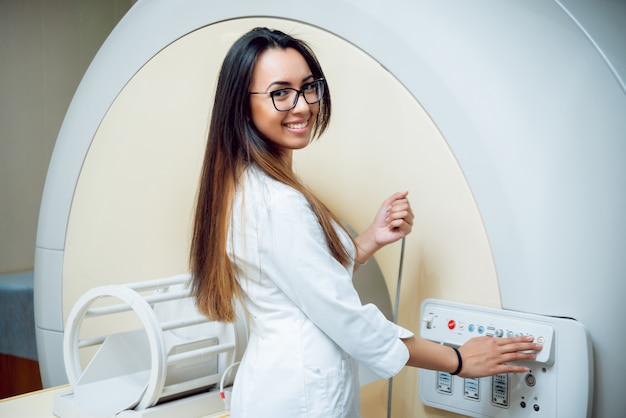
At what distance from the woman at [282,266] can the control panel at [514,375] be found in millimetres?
41

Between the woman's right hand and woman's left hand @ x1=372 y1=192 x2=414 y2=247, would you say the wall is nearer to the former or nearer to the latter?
woman's left hand @ x1=372 y1=192 x2=414 y2=247

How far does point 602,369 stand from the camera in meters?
1.37

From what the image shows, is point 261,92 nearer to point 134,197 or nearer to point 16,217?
point 134,197

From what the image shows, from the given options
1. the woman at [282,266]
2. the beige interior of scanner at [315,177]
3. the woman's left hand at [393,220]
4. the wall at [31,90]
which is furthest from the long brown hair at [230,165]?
the wall at [31,90]

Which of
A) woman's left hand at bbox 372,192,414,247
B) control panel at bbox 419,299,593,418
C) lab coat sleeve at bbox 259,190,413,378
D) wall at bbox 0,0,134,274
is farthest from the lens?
wall at bbox 0,0,134,274

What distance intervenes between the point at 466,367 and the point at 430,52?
1.95ft

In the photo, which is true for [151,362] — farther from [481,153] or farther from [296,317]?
[481,153]

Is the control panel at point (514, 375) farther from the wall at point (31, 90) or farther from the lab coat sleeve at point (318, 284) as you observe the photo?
the wall at point (31, 90)

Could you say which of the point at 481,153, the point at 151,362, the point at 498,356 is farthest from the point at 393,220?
the point at 151,362

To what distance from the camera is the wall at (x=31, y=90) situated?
3.50 metres

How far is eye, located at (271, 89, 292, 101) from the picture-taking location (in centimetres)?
129

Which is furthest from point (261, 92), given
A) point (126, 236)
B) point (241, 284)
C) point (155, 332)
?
point (126, 236)

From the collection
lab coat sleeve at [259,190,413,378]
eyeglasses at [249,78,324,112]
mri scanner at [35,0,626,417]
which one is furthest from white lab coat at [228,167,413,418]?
mri scanner at [35,0,626,417]

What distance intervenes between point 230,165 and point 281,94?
0.48 feet
